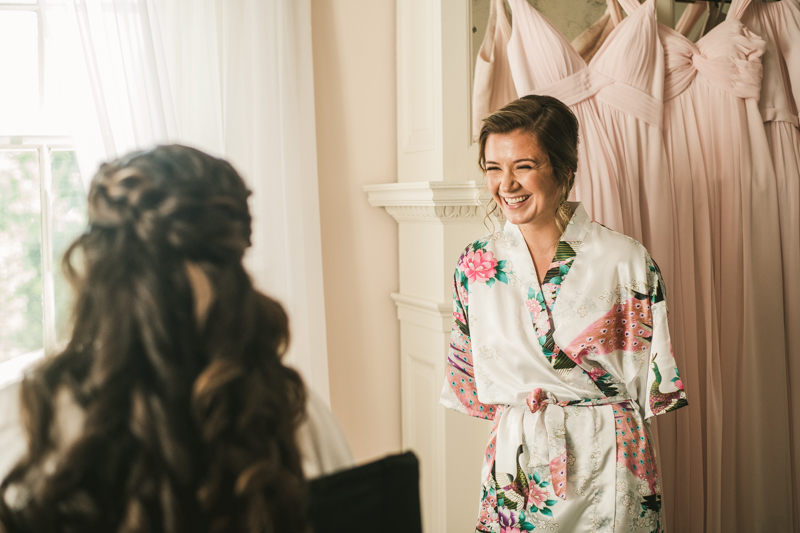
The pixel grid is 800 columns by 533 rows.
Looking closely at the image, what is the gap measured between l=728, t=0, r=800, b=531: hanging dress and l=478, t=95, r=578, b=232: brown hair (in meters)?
0.88

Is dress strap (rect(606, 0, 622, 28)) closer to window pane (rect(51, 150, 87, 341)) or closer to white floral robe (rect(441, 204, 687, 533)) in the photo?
white floral robe (rect(441, 204, 687, 533))

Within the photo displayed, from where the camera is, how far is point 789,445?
1.86 m

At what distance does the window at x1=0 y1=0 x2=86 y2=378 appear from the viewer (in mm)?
1590

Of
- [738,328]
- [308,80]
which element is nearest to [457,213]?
[308,80]

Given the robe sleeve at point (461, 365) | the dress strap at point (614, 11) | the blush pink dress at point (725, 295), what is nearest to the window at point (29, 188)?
the robe sleeve at point (461, 365)

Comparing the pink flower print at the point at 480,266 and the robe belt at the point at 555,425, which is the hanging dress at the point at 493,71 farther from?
the robe belt at the point at 555,425

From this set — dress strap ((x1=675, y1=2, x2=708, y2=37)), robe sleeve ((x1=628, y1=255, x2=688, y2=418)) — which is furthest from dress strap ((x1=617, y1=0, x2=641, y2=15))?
robe sleeve ((x1=628, y1=255, x2=688, y2=418))

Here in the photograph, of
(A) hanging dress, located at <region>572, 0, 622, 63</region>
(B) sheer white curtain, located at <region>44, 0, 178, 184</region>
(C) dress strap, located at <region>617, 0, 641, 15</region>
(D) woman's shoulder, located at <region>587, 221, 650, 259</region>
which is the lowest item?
(D) woman's shoulder, located at <region>587, 221, 650, 259</region>

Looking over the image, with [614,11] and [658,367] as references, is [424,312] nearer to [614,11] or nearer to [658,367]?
[658,367]

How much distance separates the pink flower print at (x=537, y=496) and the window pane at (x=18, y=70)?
156 centimetres

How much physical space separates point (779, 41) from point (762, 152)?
13.4 inches

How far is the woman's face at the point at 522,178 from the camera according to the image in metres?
1.27

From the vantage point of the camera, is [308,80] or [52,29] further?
[308,80]

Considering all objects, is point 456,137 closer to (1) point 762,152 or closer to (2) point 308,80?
(2) point 308,80
